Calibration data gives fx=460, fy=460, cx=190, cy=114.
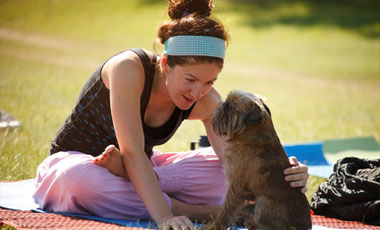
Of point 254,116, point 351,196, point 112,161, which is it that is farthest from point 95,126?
point 351,196

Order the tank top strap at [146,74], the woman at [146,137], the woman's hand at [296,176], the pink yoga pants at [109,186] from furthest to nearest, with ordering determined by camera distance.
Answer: the tank top strap at [146,74]
the pink yoga pants at [109,186]
the woman at [146,137]
the woman's hand at [296,176]

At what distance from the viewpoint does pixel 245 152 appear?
3.50 m

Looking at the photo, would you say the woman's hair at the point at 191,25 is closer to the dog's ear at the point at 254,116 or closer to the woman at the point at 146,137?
the woman at the point at 146,137

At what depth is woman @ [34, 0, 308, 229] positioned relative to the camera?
365cm

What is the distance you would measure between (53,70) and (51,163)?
12.9m

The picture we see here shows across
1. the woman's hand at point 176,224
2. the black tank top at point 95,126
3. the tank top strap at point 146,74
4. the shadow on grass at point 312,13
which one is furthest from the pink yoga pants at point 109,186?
the shadow on grass at point 312,13

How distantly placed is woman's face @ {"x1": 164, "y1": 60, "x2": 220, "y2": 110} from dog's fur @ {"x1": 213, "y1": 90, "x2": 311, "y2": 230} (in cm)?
28

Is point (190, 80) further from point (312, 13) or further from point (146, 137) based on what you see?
point (312, 13)

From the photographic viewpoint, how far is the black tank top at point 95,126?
4116mm

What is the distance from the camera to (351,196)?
4.38 meters

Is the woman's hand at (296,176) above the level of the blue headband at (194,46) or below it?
below

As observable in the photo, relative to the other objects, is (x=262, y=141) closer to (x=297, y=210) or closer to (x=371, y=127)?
(x=297, y=210)

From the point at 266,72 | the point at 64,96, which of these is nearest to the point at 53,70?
the point at 64,96

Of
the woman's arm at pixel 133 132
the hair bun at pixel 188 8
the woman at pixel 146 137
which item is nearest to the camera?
the woman's arm at pixel 133 132
